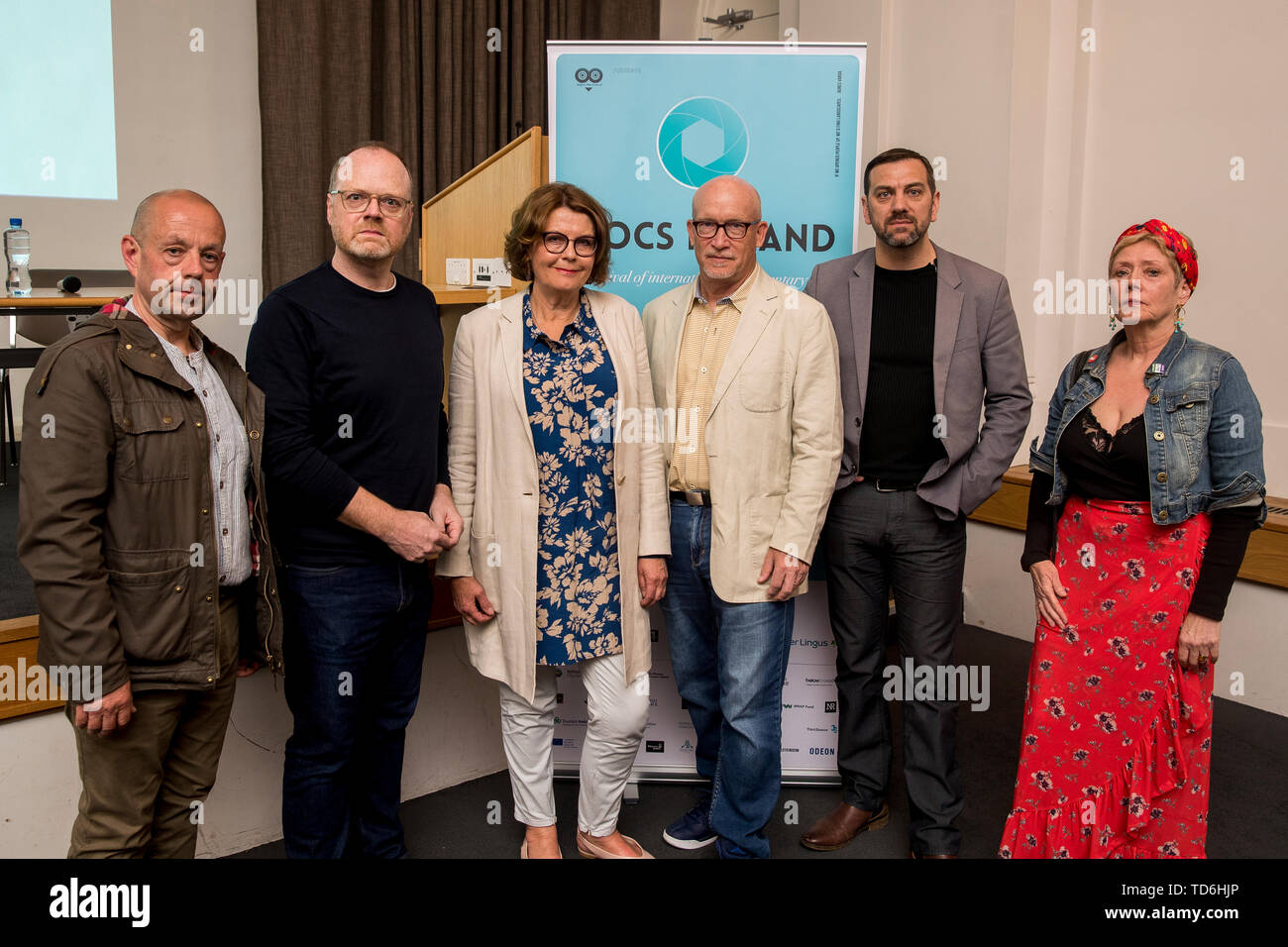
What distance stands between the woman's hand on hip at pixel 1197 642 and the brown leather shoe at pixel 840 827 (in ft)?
3.13

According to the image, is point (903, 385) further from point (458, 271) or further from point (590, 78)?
point (458, 271)

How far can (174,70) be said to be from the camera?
493 centimetres

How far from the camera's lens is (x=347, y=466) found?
2.01m

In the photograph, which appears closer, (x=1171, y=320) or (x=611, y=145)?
(x=1171, y=320)

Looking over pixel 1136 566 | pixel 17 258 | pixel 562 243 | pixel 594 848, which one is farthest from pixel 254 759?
pixel 17 258

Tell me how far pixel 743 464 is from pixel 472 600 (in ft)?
2.29

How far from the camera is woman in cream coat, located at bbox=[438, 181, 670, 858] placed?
6.99 feet

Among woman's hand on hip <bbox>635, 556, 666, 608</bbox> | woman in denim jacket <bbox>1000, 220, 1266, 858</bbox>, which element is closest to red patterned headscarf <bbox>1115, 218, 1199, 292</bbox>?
woman in denim jacket <bbox>1000, 220, 1266, 858</bbox>

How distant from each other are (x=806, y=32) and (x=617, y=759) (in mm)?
4697

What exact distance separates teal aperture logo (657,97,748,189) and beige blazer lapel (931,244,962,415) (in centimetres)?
75

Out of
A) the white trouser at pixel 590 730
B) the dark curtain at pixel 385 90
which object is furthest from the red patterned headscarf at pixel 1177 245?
the dark curtain at pixel 385 90

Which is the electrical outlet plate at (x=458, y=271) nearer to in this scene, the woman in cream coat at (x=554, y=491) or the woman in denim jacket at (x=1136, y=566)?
the woman in cream coat at (x=554, y=491)
